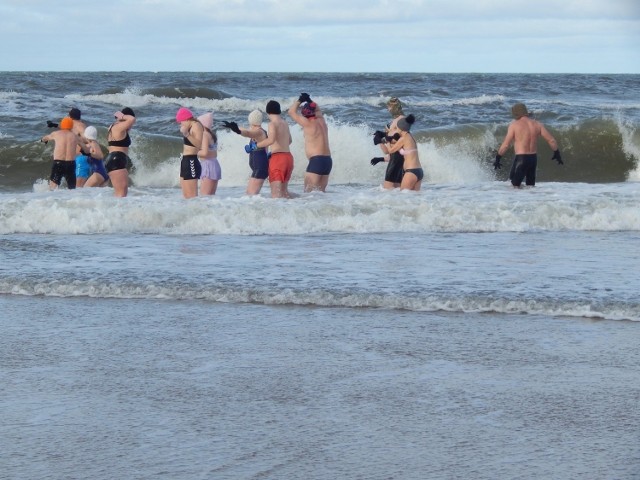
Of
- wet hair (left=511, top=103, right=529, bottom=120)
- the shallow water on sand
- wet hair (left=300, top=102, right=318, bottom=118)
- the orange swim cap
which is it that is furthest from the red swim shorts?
the shallow water on sand

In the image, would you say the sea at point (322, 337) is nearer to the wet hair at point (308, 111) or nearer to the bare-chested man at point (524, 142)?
the wet hair at point (308, 111)

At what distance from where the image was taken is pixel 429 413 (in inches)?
180

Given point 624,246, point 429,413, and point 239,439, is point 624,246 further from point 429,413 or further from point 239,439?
point 239,439

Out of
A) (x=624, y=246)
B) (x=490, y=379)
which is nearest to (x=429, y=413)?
(x=490, y=379)

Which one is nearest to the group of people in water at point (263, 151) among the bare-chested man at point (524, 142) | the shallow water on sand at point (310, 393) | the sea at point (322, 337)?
the bare-chested man at point (524, 142)

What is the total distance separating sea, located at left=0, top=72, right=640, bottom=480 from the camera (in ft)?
13.4

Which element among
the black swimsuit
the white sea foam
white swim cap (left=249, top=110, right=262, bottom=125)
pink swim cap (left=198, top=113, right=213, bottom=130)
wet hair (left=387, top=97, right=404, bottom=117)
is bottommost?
the white sea foam

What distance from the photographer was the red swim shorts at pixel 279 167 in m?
13.2

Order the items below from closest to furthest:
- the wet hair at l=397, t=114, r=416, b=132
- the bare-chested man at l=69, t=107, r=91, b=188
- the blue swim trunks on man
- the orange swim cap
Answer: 1. the wet hair at l=397, t=114, r=416, b=132
2. the blue swim trunks on man
3. the orange swim cap
4. the bare-chested man at l=69, t=107, r=91, b=188

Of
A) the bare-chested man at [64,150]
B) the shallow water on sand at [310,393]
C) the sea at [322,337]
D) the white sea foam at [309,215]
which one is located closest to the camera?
the shallow water on sand at [310,393]

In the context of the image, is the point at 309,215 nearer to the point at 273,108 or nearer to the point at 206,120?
the point at 273,108

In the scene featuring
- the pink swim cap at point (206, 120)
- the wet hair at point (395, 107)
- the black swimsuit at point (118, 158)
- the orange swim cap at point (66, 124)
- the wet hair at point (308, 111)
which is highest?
the wet hair at point (395, 107)

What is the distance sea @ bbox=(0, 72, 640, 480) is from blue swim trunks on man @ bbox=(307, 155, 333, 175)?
1.92ft

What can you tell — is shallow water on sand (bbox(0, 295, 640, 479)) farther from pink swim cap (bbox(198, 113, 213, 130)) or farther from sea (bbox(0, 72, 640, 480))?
pink swim cap (bbox(198, 113, 213, 130))
